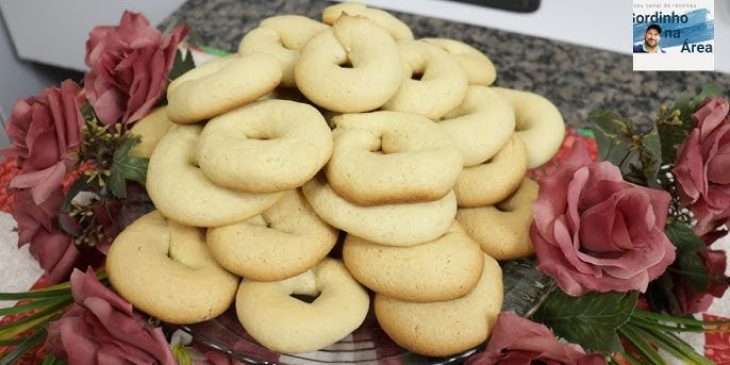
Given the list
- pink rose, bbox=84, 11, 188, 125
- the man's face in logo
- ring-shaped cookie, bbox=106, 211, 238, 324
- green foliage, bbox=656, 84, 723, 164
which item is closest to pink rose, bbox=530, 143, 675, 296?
green foliage, bbox=656, 84, 723, 164

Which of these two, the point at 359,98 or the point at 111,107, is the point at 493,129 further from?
the point at 111,107

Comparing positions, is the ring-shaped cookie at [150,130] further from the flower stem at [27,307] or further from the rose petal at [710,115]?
the rose petal at [710,115]

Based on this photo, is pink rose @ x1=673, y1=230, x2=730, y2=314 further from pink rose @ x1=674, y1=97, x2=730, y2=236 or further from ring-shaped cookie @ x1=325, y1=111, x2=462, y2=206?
ring-shaped cookie @ x1=325, y1=111, x2=462, y2=206

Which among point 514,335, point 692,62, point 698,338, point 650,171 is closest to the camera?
point 514,335

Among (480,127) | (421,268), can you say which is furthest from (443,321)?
(480,127)

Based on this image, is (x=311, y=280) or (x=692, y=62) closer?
(x=311, y=280)

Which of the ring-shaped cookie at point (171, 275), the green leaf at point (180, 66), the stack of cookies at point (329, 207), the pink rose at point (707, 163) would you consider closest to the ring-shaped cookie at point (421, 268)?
the stack of cookies at point (329, 207)

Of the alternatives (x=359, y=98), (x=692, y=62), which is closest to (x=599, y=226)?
(x=359, y=98)
